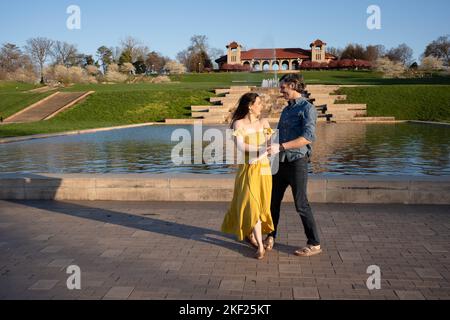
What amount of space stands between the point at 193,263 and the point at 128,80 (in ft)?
244

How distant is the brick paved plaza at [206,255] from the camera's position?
4027 millimetres

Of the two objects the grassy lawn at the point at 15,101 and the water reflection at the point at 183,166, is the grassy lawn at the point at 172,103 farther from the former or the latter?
the water reflection at the point at 183,166

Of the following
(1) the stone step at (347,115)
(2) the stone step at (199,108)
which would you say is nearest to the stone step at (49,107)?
(2) the stone step at (199,108)

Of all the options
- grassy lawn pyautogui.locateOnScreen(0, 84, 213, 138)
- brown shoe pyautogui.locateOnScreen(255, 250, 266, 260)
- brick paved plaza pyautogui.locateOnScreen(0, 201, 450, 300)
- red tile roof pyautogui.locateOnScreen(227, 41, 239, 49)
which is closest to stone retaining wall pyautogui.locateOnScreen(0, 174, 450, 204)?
brick paved plaza pyautogui.locateOnScreen(0, 201, 450, 300)

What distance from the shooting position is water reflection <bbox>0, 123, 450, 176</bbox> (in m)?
11.4

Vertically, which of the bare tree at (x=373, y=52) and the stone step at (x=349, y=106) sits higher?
the bare tree at (x=373, y=52)

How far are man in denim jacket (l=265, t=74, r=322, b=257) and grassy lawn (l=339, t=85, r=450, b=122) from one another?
30113 mm

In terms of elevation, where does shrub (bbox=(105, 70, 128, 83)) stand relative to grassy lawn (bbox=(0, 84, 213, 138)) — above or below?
above

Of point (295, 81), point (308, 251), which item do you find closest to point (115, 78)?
point (295, 81)

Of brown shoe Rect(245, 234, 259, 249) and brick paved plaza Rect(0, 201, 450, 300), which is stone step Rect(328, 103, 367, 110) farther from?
brown shoe Rect(245, 234, 259, 249)

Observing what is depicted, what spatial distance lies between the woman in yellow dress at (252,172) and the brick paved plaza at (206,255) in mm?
377

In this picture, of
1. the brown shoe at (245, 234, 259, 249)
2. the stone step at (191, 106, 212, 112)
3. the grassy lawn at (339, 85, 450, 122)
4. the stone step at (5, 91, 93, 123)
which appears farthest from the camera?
the stone step at (191, 106, 212, 112)

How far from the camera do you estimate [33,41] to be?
9644cm

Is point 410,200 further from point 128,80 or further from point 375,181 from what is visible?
point 128,80
